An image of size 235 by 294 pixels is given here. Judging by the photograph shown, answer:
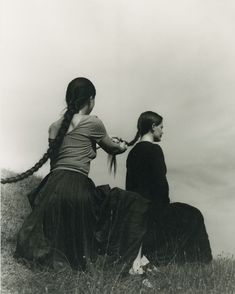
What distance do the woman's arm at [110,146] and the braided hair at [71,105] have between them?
414 millimetres

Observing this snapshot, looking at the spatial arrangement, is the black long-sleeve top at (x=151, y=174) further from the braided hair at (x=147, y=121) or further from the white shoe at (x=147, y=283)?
the white shoe at (x=147, y=283)

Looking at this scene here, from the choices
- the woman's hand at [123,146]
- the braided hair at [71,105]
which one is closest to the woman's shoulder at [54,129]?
the braided hair at [71,105]

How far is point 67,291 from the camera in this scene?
3824mm

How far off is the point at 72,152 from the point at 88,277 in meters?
1.25

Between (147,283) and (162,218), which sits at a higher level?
(162,218)

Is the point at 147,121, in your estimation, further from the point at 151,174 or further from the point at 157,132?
the point at 151,174

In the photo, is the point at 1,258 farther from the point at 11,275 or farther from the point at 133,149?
the point at 133,149

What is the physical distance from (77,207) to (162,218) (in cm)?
136

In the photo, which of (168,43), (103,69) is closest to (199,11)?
(168,43)

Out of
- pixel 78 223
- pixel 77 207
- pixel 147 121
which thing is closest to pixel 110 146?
pixel 77 207

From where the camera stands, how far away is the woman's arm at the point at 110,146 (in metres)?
4.68

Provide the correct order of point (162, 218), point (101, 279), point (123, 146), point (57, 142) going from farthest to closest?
point (162, 218), point (123, 146), point (57, 142), point (101, 279)

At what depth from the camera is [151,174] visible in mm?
5457

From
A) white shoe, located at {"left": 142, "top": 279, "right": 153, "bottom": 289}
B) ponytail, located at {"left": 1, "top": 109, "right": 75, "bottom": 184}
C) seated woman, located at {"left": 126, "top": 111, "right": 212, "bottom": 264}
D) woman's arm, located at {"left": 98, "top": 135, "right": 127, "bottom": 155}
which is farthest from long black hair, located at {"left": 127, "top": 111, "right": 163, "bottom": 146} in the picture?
white shoe, located at {"left": 142, "top": 279, "right": 153, "bottom": 289}
